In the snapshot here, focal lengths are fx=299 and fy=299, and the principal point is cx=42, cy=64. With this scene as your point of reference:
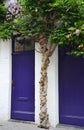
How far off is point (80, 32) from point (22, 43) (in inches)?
96.0

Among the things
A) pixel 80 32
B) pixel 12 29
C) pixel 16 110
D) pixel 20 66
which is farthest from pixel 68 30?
pixel 16 110

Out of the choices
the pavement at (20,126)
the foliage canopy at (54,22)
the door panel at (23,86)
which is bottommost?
the pavement at (20,126)

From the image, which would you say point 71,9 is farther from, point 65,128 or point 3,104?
point 3,104

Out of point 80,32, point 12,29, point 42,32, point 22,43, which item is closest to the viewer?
point 80,32

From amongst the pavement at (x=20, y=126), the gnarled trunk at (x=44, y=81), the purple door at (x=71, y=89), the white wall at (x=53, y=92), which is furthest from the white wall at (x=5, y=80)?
the purple door at (x=71, y=89)

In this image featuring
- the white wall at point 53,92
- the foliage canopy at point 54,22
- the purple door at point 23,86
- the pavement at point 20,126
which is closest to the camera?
the foliage canopy at point 54,22

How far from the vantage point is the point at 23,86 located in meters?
8.62

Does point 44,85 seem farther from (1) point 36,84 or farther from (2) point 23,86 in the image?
(2) point 23,86

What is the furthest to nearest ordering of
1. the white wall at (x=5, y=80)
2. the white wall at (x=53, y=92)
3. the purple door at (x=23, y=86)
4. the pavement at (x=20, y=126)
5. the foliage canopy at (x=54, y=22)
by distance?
the white wall at (x=5, y=80), the purple door at (x=23, y=86), the white wall at (x=53, y=92), the pavement at (x=20, y=126), the foliage canopy at (x=54, y=22)

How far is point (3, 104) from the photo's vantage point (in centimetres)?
874

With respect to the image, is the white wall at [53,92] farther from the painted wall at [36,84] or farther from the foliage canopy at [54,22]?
the foliage canopy at [54,22]

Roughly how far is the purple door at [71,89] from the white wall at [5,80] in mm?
1629

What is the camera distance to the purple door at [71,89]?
769 centimetres

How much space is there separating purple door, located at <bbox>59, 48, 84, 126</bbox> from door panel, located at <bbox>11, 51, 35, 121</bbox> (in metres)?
0.90
